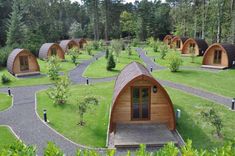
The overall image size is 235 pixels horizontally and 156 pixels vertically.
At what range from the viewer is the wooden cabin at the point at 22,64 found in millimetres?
30578

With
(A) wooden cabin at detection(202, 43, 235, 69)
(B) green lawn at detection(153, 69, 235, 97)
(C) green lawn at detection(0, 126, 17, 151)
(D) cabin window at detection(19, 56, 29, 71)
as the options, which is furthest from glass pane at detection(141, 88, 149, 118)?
(D) cabin window at detection(19, 56, 29, 71)

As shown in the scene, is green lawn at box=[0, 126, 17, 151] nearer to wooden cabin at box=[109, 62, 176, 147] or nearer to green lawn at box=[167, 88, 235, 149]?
wooden cabin at box=[109, 62, 176, 147]

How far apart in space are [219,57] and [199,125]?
20591 millimetres

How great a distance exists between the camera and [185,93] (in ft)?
71.3

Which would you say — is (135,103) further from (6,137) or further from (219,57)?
(219,57)

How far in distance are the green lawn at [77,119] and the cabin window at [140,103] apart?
6.84 feet

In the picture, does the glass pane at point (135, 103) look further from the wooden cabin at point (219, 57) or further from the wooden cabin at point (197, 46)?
the wooden cabin at point (197, 46)

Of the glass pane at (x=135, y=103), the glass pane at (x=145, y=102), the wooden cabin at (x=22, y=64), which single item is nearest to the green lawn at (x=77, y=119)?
the glass pane at (x=135, y=103)

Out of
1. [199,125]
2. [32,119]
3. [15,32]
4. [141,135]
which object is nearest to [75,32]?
[15,32]

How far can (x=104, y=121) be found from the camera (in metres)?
16.1

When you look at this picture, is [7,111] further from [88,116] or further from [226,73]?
[226,73]

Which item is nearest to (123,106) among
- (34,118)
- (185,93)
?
(34,118)

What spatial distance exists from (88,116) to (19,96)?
27.8 feet

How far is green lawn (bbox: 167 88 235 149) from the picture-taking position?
1328cm
